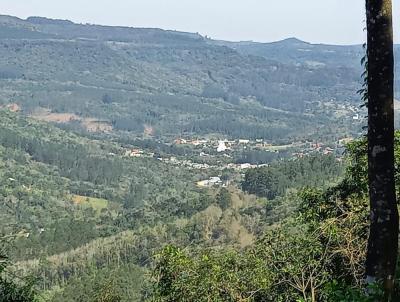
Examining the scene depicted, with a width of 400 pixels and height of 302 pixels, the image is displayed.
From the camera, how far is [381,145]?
17.2ft

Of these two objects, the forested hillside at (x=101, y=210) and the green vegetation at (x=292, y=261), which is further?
the forested hillside at (x=101, y=210)

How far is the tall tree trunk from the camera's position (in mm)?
5156

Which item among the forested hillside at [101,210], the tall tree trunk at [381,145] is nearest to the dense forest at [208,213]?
the tall tree trunk at [381,145]

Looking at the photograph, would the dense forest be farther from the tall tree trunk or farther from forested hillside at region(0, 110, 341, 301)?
forested hillside at region(0, 110, 341, 301)

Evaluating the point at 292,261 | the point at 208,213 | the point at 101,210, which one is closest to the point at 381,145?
the point at 292,261

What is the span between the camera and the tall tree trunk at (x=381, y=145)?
16.9 ft

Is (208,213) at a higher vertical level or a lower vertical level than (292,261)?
lower

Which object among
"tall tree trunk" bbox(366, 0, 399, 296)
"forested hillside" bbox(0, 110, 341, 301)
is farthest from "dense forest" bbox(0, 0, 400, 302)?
"forested hillside" bbox(0, 110, 341, 301)

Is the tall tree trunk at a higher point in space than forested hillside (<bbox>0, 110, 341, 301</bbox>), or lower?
higher

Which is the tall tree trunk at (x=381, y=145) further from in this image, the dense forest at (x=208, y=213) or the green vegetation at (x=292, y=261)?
the green vegetation at (x=292, y=261)

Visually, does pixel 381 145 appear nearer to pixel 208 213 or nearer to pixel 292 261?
pixel 292 261

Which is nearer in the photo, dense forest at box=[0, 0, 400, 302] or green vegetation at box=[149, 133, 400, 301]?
dense forest at box=[0, 0, 400, 302]

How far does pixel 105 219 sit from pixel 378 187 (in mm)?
90886

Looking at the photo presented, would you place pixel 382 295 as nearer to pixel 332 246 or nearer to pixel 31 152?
pixel 332 246
